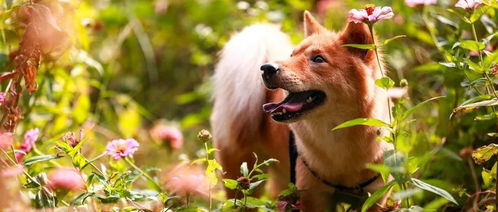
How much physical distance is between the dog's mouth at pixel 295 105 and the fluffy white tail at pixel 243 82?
1.47 feet

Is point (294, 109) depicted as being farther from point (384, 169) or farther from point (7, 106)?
point (7, 106)

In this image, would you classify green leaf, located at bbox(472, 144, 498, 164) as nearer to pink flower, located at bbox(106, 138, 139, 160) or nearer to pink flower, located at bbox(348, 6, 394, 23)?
pink flower, located at bbox(348, 6, 394, 23)

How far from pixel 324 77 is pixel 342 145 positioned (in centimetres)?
26

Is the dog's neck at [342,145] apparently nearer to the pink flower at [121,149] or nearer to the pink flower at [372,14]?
the pink flower at [372,14]

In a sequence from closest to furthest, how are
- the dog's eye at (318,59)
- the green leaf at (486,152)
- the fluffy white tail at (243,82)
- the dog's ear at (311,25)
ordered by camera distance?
1. the green leaf at (486,152)
2. the dog's eye at (318,59)
3. the dog's ear at (311,25)
4. the fluffy white tail at (243,82)

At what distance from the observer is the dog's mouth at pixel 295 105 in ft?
8.48

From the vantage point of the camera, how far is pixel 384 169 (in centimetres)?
206

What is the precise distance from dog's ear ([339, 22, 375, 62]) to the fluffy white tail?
517 mm

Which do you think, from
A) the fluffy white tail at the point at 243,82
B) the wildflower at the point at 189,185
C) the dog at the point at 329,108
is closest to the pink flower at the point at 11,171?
the wildflower at the point at 189,185

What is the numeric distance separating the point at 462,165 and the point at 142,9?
320 centimetres

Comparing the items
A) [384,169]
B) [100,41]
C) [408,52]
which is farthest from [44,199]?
[100,41]

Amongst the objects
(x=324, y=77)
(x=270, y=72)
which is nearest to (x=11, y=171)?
(x=270, y=72)

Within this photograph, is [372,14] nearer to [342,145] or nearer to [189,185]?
[342,145]

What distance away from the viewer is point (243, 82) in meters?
3.19
